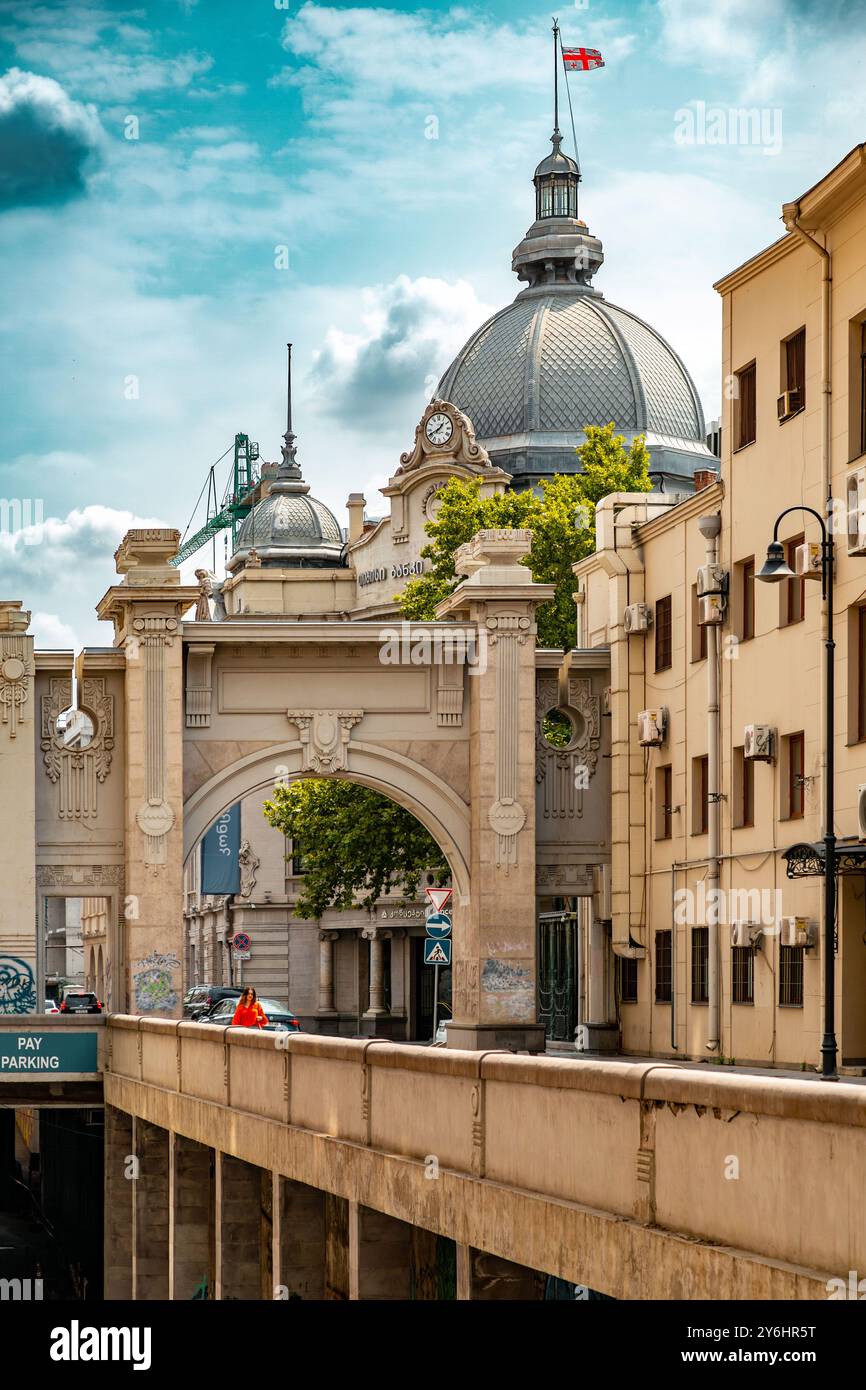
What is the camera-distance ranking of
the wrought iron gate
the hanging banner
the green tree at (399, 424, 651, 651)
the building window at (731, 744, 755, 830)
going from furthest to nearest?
the hanging banner
the green tree at (399, 424, 651, 651)
the wrought iron gate
the building window at (731, 744, 755, 830)

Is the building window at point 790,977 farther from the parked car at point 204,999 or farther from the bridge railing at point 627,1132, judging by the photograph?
the parked car at point 204,999

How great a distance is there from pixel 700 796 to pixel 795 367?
780cm

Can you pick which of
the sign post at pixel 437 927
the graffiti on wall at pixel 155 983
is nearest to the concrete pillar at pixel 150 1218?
the sign post at pixel 437 927

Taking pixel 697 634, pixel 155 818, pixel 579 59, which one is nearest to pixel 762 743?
pixel 697 634

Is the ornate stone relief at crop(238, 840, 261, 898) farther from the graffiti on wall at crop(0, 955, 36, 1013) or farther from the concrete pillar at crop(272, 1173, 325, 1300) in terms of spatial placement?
the concrete pillar at crop(272, 1173, 325, 1300)

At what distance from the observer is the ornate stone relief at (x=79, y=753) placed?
137 feet

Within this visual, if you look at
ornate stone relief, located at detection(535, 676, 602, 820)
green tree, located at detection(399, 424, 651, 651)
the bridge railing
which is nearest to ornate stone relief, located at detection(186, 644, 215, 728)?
ornate stone relief, located at detection(535, 676, 602, 820)

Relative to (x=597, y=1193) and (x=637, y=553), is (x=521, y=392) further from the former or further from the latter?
(x=597, y=1193)

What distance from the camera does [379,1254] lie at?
18.1m

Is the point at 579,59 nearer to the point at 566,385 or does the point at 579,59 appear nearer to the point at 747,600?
the point at 566,385

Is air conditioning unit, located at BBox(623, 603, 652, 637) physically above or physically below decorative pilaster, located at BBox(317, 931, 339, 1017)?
above

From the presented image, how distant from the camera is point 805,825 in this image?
106 ft

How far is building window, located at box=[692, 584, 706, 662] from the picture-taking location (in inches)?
1487

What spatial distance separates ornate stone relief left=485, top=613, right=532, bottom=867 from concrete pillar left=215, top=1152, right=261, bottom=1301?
17820 mm
